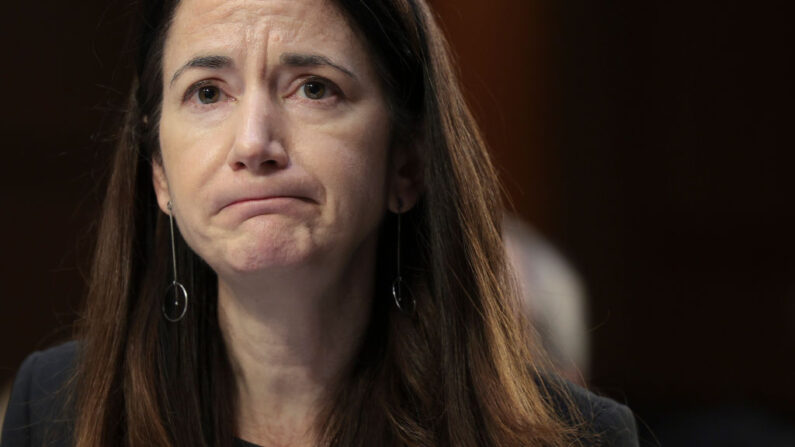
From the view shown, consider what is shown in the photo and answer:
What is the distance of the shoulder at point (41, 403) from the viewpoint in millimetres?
1756

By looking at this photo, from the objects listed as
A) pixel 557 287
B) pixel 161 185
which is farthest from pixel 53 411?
pixel 557 287

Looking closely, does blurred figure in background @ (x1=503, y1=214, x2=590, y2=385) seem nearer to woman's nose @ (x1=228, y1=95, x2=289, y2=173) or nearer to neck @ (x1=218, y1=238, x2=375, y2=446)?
neck @ (x1=218, y1=238, x2=375, y2=446)

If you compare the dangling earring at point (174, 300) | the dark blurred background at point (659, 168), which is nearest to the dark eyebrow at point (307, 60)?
the dangling earring at point (174, 300)

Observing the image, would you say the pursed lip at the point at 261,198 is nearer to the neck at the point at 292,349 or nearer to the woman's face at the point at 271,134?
the woman's face at the point at 271,134

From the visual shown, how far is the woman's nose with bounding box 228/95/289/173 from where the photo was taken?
1.45 metres

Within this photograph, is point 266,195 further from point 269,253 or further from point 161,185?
point 161,185

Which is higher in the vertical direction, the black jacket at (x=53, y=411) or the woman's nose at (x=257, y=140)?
the woman's nose at (x=257, y=140)

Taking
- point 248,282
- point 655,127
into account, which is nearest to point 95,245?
point 248,282

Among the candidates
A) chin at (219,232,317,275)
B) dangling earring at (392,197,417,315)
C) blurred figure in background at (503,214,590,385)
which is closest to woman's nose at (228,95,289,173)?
chin at (219,232,317,275)

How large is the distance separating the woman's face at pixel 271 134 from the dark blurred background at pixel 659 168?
1564 millimetres

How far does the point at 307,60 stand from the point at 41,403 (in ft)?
2.66

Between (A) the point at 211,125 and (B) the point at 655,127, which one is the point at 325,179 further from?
(B) the point at 655,127

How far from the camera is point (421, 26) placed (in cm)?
168

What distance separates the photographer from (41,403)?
181 centimetres
